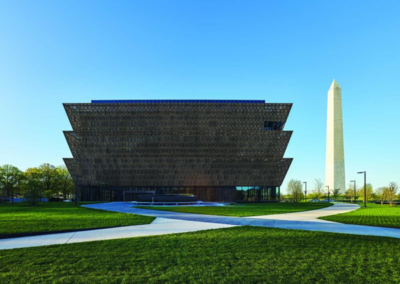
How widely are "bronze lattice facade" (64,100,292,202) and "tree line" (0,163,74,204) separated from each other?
13.3 m

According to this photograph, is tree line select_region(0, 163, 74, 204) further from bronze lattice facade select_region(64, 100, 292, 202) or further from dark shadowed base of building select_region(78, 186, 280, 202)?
dark shadowed base of building select_region(78, 186, 280, 202)

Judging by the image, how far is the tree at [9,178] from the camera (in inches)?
3091

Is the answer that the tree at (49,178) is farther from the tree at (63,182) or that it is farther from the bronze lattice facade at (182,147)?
the bronze lattice facade at (182,147)

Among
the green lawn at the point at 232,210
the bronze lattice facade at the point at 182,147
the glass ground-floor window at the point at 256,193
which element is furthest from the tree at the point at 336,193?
the green lawn at the point at 232,210

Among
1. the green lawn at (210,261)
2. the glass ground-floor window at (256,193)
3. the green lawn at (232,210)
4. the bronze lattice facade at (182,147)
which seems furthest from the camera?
the glass ground-floor window at (256,193)

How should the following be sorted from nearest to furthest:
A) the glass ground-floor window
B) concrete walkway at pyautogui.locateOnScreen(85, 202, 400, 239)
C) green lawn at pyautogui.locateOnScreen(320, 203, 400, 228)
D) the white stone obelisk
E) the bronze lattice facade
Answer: concrete walkway at pyautogui.locateOnScreen(85, 202, 400, 239) < green lawn at pyautogui.locateOnScreen(320, 203, 400, 228) < the bronze lattice facade < the glass ground-floor window < the white stone obelisk

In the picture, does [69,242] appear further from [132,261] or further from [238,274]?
[238,274]

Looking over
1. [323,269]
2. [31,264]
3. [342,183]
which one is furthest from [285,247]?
[342,183]

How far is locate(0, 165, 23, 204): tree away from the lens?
7850 centimetres

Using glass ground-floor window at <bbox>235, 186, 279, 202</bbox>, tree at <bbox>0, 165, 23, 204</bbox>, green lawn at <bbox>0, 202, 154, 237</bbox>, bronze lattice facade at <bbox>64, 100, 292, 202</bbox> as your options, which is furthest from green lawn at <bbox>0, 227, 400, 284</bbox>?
tree at <bbox>0, 165, 23, 204</bbox>

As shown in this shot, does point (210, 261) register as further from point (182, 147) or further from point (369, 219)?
point (182, 147)

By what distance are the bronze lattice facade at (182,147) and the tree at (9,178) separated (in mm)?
13947

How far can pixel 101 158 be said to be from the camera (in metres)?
84.7

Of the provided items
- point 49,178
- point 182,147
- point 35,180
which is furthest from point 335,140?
point 49,178
